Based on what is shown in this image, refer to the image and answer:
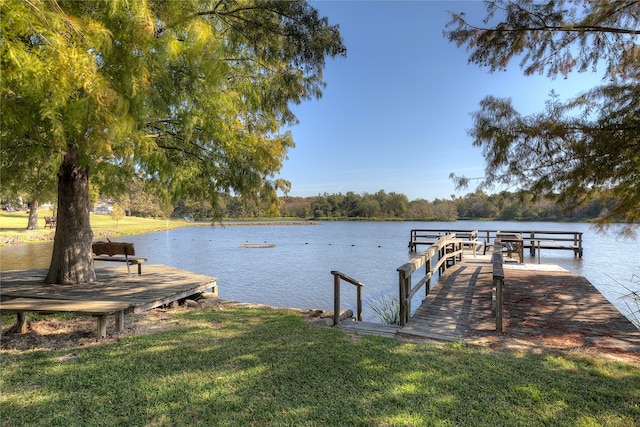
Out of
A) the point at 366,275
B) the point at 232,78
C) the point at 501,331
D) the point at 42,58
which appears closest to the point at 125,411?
the point at 42,58

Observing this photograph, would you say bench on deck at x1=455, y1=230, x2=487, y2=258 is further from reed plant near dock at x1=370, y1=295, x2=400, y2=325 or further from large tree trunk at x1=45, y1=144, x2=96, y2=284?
large tree trunk at x1=45, y1=144, x2=96, y2=284

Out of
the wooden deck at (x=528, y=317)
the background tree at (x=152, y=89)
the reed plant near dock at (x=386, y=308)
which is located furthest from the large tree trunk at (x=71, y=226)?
the reed plant near dock at (x=386, y=308)

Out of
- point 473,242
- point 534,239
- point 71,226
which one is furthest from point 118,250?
point 534,239

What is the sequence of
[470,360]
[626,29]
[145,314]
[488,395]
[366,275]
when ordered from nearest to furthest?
→ [488,395] → [470,360] → [626,29] → [145,314] → [366,275]

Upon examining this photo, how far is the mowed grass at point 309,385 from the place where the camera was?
279 centimetres

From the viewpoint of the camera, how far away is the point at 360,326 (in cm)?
574

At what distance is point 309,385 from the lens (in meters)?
3.32

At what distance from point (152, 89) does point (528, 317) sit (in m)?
6.70

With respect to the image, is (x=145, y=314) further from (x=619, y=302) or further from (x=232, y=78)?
(x=619, y=302)

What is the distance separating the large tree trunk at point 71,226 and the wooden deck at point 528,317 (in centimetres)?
569

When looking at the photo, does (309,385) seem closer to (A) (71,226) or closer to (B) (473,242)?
(A) (71,226)

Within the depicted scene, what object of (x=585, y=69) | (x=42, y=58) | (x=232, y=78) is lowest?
(x=42, y=58)

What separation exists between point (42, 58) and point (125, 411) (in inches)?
114

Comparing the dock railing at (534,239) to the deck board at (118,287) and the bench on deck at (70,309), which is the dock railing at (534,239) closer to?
the deck board at (118,287)
